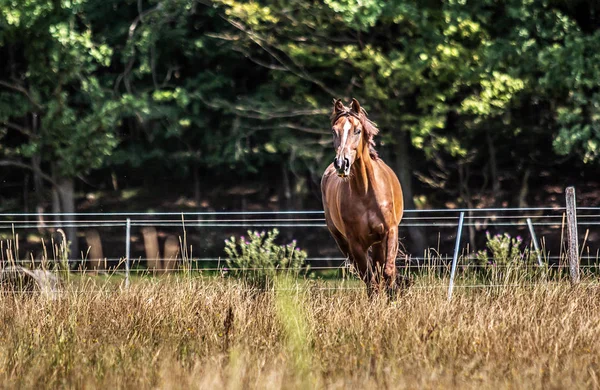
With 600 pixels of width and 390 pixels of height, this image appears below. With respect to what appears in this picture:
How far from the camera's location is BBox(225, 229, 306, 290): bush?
9844mm

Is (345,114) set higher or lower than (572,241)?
higher

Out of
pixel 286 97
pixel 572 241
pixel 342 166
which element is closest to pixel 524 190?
pixel 286 97

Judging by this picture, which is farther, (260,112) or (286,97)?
(286,97)

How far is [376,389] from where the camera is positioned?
5.88 meters

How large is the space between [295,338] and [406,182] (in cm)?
1398

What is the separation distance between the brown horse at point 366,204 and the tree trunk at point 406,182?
9732 mm

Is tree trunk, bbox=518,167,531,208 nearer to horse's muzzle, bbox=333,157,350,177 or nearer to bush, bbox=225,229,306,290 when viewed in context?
bush, bbox=225,229,306,290

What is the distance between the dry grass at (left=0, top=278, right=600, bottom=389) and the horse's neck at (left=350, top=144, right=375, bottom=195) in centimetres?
131

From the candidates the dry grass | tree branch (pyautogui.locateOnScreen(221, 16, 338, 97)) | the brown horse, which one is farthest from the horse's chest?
tree branch (pyautogui.locateOnScreen(221, 16, 338, 97))

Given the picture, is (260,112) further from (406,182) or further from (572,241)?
(572,241)

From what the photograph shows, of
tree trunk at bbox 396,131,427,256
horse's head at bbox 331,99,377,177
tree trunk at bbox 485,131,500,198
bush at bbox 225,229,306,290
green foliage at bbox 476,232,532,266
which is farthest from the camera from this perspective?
tree trunk at bbox 485,131,500,198

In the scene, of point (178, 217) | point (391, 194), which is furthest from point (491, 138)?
point (391, 194)

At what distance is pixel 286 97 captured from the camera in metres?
22.7

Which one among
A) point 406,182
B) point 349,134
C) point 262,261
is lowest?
point 262,261
